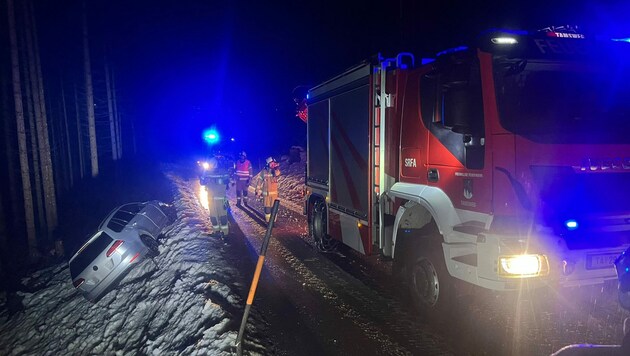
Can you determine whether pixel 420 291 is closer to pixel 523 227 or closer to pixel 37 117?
pixel 523 227

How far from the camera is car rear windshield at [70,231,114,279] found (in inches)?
308

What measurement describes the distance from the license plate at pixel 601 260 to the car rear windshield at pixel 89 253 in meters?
7.86

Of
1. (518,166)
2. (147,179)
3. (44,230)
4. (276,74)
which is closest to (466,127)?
(518,166)

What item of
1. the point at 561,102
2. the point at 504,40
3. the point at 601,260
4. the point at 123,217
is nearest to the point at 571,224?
the point at 601,260

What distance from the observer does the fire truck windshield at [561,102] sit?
159 inches

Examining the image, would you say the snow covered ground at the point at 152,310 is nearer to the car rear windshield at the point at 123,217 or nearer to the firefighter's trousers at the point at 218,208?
the firefighter's trousers at the point at 218,208

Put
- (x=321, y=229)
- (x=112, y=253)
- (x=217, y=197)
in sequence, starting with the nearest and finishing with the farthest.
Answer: (x=112, y=253) < (x=321, y=229) < (x=217, y=197)

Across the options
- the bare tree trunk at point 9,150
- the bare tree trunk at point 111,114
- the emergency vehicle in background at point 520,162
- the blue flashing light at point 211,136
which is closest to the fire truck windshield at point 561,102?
the emergency vehicle in background at point 520,162

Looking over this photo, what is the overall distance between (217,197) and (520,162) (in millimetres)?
7389

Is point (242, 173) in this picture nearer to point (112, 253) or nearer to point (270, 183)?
point (270, 183)

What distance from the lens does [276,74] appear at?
3591cm

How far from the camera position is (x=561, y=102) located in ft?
13.8

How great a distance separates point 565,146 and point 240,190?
12323 mm

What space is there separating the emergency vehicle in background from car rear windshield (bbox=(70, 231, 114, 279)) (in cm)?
615
